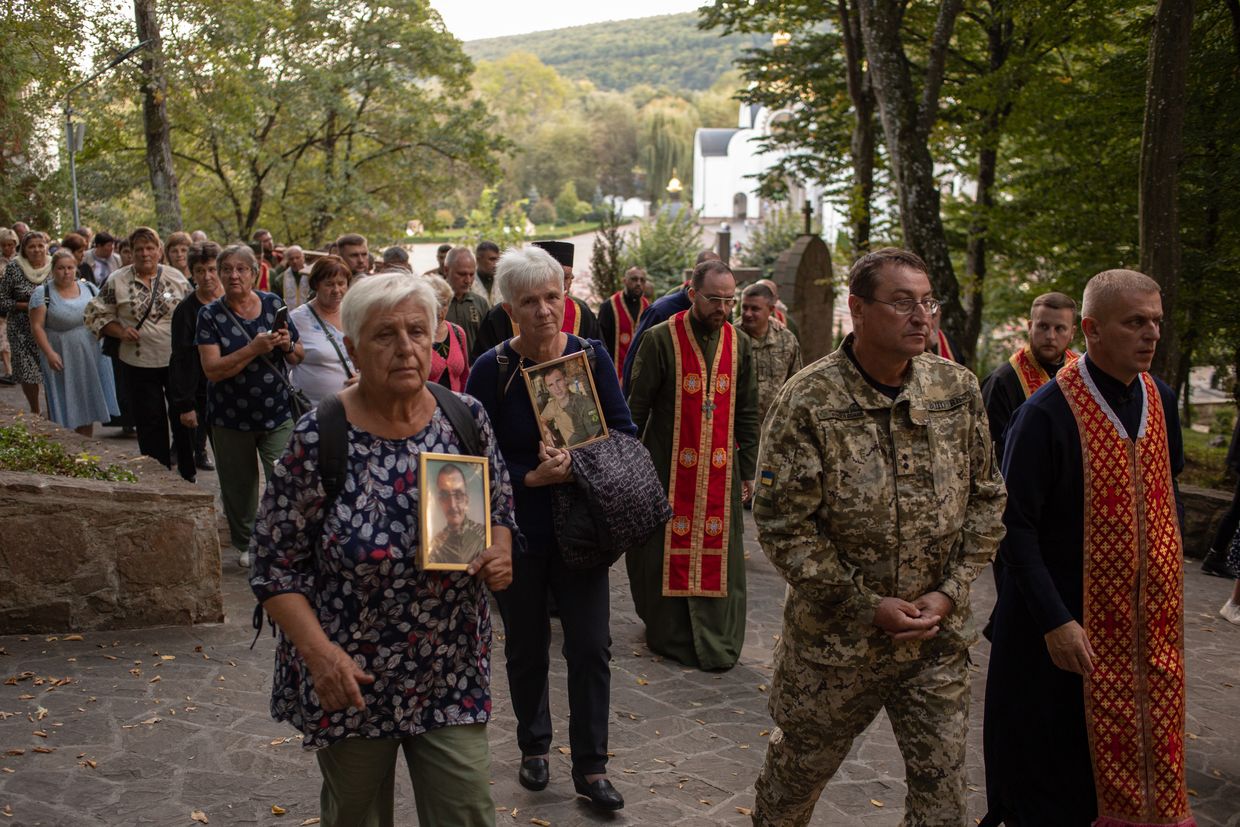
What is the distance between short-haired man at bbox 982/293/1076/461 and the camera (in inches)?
259

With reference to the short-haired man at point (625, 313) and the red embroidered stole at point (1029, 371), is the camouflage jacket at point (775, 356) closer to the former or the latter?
the short-haired man at point (625, 313)

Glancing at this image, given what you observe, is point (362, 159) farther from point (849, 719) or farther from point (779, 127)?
point (849, 719)

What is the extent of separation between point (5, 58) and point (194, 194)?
57.1 ft

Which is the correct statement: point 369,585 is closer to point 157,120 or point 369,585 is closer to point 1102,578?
point 1102,578

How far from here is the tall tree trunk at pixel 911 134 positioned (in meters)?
13.3

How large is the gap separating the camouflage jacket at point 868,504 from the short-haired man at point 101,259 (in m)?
13.2

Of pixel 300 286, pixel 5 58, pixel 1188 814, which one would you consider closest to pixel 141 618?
pixel 1188 814

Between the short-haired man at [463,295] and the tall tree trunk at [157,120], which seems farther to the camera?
the tall tree trunk at [157,120]

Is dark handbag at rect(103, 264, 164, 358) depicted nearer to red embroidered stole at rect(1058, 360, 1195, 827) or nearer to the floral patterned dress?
the floral patterned dress

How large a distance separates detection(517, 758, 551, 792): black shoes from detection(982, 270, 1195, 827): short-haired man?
76.8 inches

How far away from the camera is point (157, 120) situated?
66.7ft

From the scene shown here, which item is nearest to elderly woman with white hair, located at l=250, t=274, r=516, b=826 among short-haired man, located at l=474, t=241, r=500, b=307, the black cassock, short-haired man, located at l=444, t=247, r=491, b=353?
the black cassock

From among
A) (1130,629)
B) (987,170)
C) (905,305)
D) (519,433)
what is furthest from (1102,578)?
(987,170)

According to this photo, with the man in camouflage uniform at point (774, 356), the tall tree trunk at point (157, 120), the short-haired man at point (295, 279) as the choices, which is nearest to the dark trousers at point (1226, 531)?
the man in camouflage uniform at point (774, 356)
